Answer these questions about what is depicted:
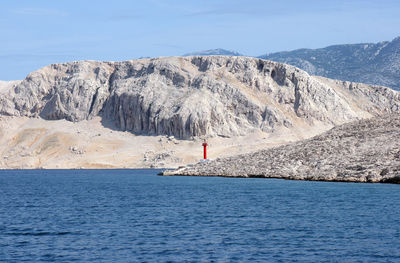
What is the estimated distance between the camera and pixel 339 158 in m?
68.9

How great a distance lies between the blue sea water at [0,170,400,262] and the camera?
23984mm

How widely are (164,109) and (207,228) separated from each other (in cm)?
11434

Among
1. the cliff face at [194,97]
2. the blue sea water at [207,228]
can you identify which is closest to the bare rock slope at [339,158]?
the blue sea water at [207,228]

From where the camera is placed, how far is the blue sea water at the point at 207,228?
24.0 metres

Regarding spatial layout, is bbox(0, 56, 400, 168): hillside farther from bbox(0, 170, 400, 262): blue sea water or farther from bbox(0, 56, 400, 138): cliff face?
bbox(0, 170, 400, 262): blue sea water

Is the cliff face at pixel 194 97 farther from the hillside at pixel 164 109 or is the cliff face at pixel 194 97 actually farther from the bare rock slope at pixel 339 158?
the bare rock slope at pixel 339 158

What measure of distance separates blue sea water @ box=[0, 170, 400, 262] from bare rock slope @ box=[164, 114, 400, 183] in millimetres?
13518

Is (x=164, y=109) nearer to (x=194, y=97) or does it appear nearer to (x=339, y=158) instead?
(x=194, y=97)

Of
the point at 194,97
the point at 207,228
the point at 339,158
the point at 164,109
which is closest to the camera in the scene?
the point at 207,228

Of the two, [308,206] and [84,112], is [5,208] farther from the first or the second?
[84,112]

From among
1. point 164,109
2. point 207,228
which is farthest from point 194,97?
point 207,228

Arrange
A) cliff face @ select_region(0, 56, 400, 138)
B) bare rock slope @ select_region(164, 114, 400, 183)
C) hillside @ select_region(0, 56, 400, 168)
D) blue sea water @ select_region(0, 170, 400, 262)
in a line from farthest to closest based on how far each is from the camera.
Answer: cliff face @ select_region(0, 56, 400, 138) → hillside @ select_region(0, 56, 400, 168) → bare rock slope @ select_region(164, 114, 400, 183) → blue sea water @ select_region(0, 170, 400, 262)

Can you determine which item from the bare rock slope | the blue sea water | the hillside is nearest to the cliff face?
the hillside

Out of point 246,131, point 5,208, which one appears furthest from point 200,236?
point 246,131
